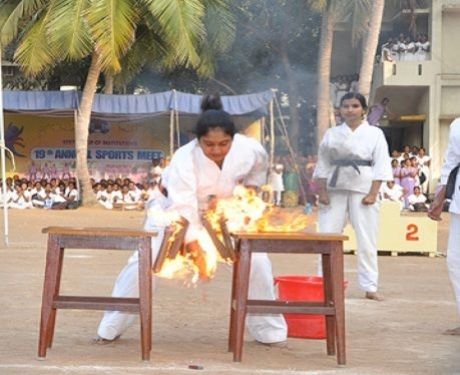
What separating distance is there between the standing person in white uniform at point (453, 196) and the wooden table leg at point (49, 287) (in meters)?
2.78

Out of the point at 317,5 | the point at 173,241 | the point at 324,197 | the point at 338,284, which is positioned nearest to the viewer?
the point at 338,284

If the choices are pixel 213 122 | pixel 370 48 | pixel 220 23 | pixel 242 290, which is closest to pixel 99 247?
pixel 242 290

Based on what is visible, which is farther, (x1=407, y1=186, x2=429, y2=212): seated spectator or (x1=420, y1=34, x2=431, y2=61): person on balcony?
(x1=420, y1=34, x2=431, y2=61): person on balcony

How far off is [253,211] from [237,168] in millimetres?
296

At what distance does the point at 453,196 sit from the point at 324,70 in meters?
15.6

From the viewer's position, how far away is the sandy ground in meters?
5.75

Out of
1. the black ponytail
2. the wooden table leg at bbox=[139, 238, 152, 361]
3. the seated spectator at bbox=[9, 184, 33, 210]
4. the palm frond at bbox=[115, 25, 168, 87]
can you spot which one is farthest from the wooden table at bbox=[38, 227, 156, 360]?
Answer: the seated spectator at bbox=[9, 184, 33, 210]

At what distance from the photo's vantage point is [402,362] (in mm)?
5941

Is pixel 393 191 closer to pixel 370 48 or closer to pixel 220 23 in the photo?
pixel 370 48

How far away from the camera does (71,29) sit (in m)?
21.4

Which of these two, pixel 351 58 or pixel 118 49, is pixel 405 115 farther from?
pixel 118 49

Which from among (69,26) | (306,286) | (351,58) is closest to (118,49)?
(69,26)

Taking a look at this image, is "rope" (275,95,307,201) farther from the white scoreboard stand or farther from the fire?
the fire

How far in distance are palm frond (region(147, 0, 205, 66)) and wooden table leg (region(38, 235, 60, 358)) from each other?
621 inches
